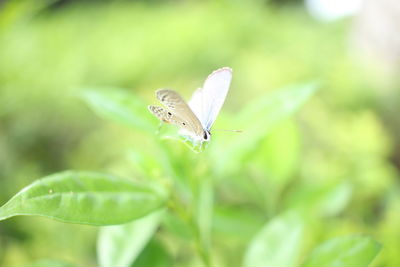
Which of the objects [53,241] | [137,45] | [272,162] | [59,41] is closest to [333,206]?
[272,162]

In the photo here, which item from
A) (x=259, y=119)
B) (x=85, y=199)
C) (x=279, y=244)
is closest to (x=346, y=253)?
(x=279, y=244)

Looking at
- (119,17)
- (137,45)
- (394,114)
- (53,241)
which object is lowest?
(53,241)

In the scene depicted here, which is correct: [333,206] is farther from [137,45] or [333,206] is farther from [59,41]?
[59,41]

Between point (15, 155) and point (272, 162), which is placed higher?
point (15, 155)

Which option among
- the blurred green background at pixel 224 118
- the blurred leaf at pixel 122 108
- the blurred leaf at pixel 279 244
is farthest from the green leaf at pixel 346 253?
the blurred leaf at pixel 122 108

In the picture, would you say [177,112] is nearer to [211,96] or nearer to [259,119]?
[211,96]

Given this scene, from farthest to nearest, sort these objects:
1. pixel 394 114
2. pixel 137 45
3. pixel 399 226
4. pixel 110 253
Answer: pixel 137 45, pixel 394 114, pixel 399 226, pixel 110 253
